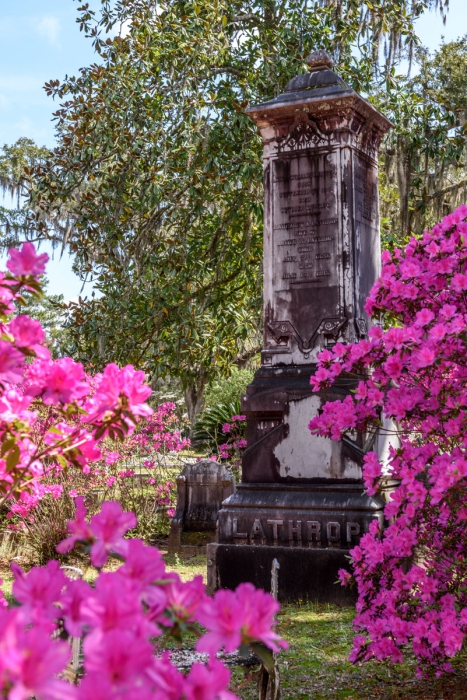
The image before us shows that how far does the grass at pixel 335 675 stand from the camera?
379 cm

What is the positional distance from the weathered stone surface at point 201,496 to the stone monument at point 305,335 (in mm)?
2550

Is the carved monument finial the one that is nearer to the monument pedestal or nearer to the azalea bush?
the azalea bush

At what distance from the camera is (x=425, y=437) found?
3650mm

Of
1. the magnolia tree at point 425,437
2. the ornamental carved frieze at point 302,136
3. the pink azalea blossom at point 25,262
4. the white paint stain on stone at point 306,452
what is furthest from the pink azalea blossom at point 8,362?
the ornamental carved frieze at point 302,136

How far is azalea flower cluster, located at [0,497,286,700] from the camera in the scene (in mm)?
934

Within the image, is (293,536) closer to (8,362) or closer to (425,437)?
(425,437)

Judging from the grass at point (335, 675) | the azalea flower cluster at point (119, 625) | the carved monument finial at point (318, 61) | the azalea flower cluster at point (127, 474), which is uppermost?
the carved monument finial at point (318, 61)

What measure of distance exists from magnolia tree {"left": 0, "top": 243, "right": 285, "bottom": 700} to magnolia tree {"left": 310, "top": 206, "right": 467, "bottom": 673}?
171 cm

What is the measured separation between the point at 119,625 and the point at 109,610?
0.09 feet

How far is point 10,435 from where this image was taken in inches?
83.2

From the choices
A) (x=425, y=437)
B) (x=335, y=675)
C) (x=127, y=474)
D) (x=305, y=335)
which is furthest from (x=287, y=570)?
(x=127, y=474)

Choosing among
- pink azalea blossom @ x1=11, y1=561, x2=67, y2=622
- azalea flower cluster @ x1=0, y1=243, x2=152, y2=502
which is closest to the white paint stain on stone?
azalea flower cluster @ x1=0, y1=243, x2=152, y2=502

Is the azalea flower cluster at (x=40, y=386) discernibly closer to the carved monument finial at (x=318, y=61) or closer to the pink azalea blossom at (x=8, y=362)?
the pink azalea blossom at (x=8, y=362)

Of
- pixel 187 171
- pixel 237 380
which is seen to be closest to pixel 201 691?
pixel 187 171
